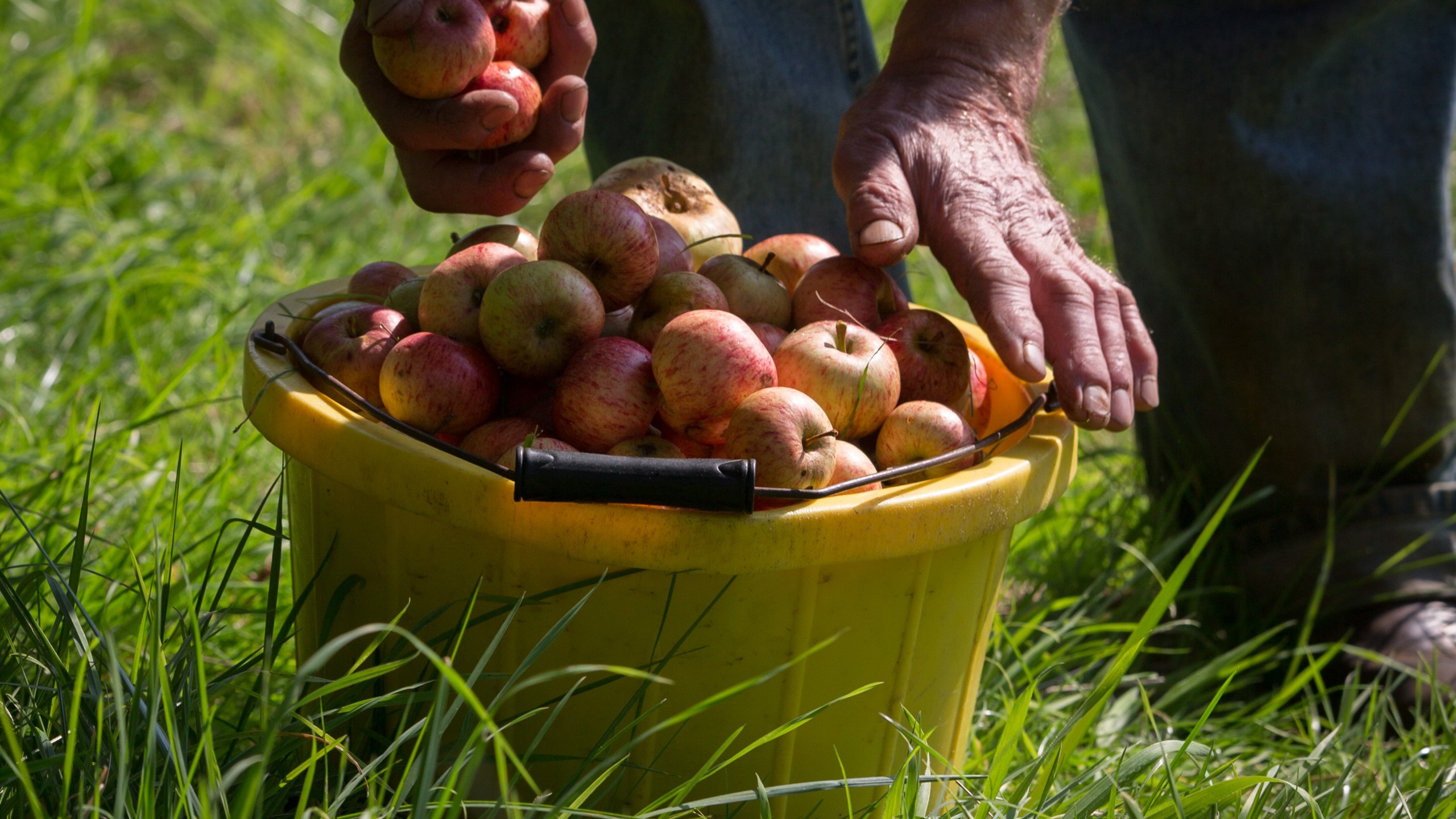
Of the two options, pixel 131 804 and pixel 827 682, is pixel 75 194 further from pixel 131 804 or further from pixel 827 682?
pixel 827 682

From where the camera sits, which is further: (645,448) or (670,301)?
(670,301)

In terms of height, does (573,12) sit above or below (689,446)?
above

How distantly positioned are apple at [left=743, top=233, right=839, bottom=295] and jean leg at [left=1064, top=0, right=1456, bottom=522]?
3.13ft

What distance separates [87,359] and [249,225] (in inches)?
29.6

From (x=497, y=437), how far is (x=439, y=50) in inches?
25.1

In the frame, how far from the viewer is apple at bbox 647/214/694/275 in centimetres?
186

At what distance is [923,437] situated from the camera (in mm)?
1571

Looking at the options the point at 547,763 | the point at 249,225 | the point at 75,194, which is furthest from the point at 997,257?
the point at 75,194

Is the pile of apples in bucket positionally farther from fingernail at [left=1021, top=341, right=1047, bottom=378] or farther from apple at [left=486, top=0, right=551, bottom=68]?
fingernail at [left=1021, top=341, right=1047, bottom=378]

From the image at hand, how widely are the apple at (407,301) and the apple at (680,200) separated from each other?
44 cm

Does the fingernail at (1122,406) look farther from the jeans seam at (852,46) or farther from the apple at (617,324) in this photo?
the jeans seam at (852,46)

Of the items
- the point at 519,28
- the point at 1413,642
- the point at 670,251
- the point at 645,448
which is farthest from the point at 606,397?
the point at 1413,642

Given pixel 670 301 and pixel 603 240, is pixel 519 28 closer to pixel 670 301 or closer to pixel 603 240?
pixel 603 240

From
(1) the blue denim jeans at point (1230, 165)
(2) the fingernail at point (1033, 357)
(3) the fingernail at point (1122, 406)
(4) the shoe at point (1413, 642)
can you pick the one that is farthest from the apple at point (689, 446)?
(4) the shoe at point (1413, 642)
